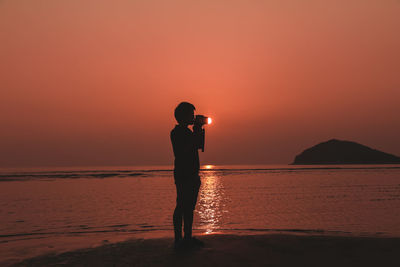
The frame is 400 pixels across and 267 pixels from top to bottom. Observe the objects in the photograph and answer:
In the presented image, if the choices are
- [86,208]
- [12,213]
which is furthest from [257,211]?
[12,213]

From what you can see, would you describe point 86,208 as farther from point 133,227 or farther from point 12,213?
point 133,227

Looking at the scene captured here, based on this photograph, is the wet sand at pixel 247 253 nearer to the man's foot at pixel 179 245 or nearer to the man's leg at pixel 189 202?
the man's foot at pixel 179 245

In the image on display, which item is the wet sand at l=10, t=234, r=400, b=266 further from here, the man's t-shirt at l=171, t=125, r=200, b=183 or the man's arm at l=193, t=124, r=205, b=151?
the man's arm at l=193, t=124, r=205, b=151

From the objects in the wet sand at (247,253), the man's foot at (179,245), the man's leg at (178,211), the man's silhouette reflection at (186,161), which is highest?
the man's silhouette reflection at (186,161)

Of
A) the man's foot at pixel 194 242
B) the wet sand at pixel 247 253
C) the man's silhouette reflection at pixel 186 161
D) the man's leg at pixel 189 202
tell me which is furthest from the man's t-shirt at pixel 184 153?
the wet sand at pixel 247 253

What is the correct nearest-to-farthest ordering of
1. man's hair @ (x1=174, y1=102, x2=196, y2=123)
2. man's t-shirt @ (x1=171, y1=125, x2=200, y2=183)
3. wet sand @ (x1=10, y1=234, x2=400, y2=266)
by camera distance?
wet sand @ (x1=10, y1=234, x2=400, y2=266) → man's t-shirt @ (x1=171, y1=125, x2=200, y2=183) → man's hair @ (x1=174, y1=102, x2=196, y2=123)

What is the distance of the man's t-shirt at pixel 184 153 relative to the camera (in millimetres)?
6016

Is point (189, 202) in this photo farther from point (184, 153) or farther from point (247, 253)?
point (247, 253)

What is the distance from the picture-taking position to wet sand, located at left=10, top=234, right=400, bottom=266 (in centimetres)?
519

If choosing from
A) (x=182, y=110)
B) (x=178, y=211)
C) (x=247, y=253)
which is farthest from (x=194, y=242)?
(x=182, y=110)

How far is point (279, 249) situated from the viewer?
19.5ft

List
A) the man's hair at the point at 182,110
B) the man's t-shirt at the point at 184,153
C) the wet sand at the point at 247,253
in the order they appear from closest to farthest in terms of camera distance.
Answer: the wet sand at the point at 247,253, the man's t-shirt at the point at 184,153, the man's hair at the point at 182,110

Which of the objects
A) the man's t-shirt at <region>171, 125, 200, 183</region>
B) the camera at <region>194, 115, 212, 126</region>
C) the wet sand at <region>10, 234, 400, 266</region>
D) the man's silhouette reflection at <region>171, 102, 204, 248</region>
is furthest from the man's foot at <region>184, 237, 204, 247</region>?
the camera at <region>194, 115, 212, 126</region>

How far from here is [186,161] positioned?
603cm
